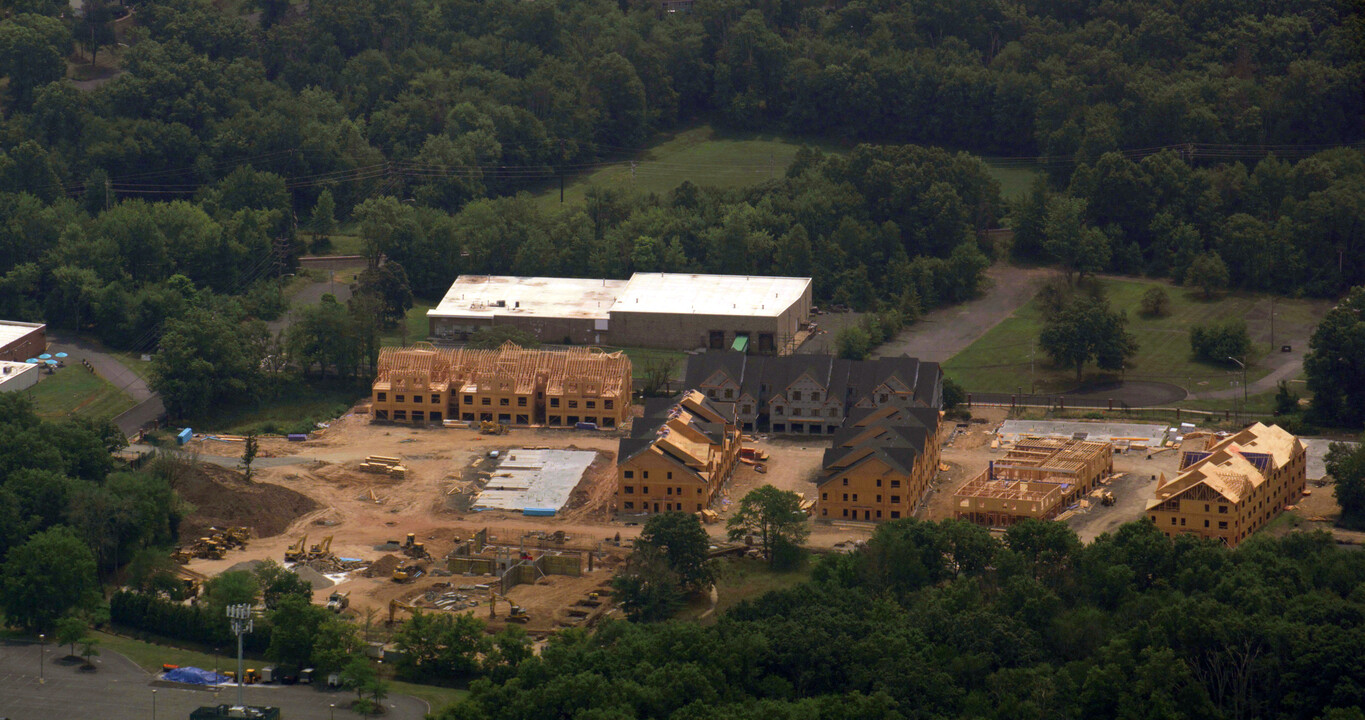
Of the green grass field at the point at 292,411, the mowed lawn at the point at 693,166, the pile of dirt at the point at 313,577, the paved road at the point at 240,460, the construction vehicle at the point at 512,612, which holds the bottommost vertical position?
the green grass field at the point at 292,411

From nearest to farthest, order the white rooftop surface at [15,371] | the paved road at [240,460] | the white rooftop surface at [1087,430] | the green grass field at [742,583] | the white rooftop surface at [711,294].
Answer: the green grass field at [742,583]
the paved road at [240,460]
the white rooftop surface at [1087,430]
the white rooftop surface at [15,371]
the white rooftop surface at [711,294]

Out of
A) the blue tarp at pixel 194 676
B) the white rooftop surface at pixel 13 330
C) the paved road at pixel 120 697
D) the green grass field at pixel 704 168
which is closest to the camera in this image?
the paved road at pixel 120 697

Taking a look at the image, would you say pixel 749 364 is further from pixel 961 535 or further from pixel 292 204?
pixel 292 204

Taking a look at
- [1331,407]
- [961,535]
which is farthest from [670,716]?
[1331,407]

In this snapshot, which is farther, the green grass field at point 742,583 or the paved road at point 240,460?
the paved road at point 240,460

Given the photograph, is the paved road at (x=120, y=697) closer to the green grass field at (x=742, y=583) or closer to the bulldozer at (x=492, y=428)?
the green grass field at (x=742, y=583)

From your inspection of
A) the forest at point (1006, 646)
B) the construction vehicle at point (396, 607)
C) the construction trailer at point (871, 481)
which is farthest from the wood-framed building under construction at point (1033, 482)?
the construction vehicle at point (396, 607)
